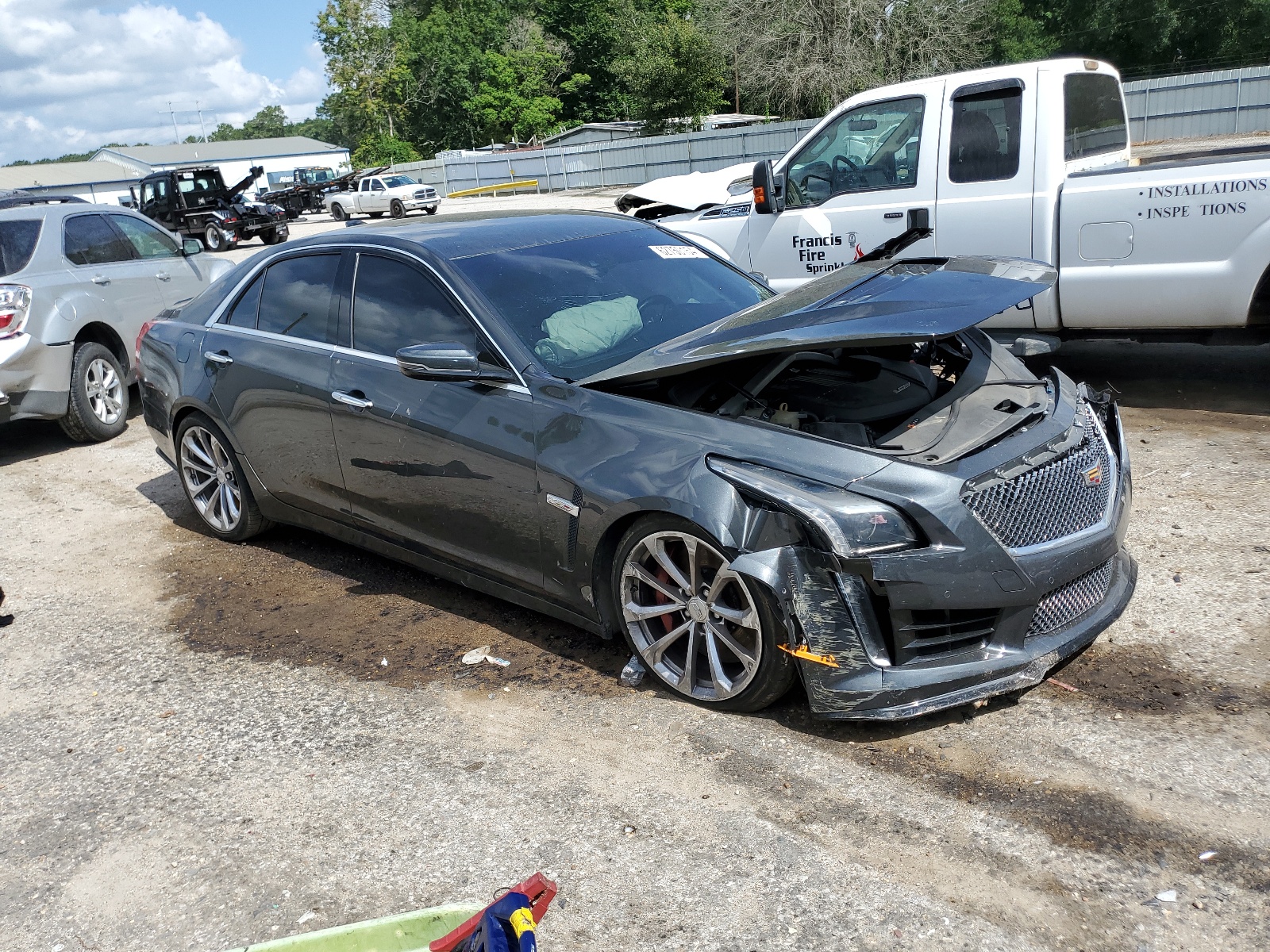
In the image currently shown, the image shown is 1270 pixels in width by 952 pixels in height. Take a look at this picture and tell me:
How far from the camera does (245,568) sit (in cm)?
576

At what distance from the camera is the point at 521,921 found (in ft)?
6.24

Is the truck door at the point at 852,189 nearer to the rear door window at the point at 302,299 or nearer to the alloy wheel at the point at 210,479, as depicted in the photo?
the rear door window at the point at 302,299

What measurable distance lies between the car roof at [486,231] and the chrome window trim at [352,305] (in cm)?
4

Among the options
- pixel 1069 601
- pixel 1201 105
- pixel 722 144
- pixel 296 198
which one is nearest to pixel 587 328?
pixel 1069 601

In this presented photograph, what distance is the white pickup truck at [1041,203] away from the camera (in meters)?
6.27

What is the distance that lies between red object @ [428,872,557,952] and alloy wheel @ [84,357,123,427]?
7.64 meters

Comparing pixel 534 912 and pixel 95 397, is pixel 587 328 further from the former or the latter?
pixel 95 397

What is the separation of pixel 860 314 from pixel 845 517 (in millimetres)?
847

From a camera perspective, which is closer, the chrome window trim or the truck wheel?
the chrome window trim

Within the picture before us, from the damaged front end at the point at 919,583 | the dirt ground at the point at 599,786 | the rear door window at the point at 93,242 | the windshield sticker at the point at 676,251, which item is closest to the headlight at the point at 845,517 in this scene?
the damaged front end at the point at 919,583

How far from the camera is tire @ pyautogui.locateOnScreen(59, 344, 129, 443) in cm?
840

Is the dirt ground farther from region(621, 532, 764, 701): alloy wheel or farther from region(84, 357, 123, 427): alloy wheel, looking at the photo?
region(84, 357, 123, 427): alloy wheel

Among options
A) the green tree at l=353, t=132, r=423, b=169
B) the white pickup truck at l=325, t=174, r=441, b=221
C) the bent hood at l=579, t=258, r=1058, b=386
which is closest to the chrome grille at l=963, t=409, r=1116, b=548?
the bent hood at l=579, t=258, r=1058, b=386

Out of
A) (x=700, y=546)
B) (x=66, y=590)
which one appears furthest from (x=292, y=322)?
(x=700, y=546)
